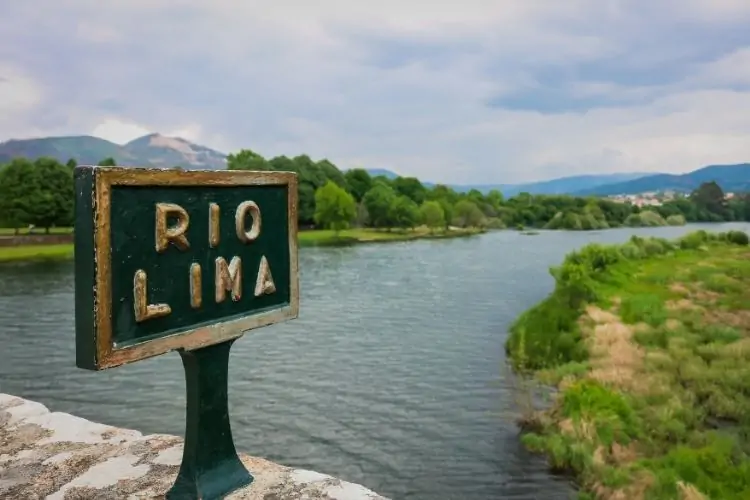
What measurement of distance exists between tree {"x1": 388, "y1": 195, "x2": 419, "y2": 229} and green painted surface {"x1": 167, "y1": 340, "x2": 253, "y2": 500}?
92.9m

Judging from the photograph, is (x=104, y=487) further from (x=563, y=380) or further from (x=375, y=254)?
(x=375, y=254)

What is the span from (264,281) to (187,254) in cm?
82

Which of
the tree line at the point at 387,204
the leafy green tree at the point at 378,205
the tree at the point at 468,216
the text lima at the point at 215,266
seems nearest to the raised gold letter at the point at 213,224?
the text lima at the point at 215,266

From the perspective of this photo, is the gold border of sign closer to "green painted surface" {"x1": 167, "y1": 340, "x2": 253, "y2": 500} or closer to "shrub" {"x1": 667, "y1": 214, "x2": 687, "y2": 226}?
"green painted surface" {"x1": 167, "y1": 340, "x2": 253, "y2": 500}

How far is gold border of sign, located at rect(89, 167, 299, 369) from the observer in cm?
389

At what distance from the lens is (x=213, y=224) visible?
4629 millimetres

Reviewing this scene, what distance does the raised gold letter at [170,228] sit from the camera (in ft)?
14.0

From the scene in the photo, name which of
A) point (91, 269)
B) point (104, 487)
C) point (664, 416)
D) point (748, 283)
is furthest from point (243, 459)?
point (748, 283)

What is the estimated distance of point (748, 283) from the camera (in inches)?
1180

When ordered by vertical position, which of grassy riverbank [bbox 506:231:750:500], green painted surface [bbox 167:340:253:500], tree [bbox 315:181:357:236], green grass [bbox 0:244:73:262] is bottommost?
grassy riverbank [bbox 506:231:750:500]

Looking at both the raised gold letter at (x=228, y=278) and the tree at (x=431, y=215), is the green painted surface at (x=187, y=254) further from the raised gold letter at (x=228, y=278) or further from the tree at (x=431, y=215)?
the tree at (x=431, y=215)

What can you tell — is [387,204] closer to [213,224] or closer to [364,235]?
[364,235]

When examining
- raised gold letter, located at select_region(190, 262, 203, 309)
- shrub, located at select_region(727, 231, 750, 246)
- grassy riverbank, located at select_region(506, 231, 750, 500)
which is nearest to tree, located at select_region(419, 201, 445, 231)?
shrub, located at select_region(727, 231, 750, 246)

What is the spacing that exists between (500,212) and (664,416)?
129m
